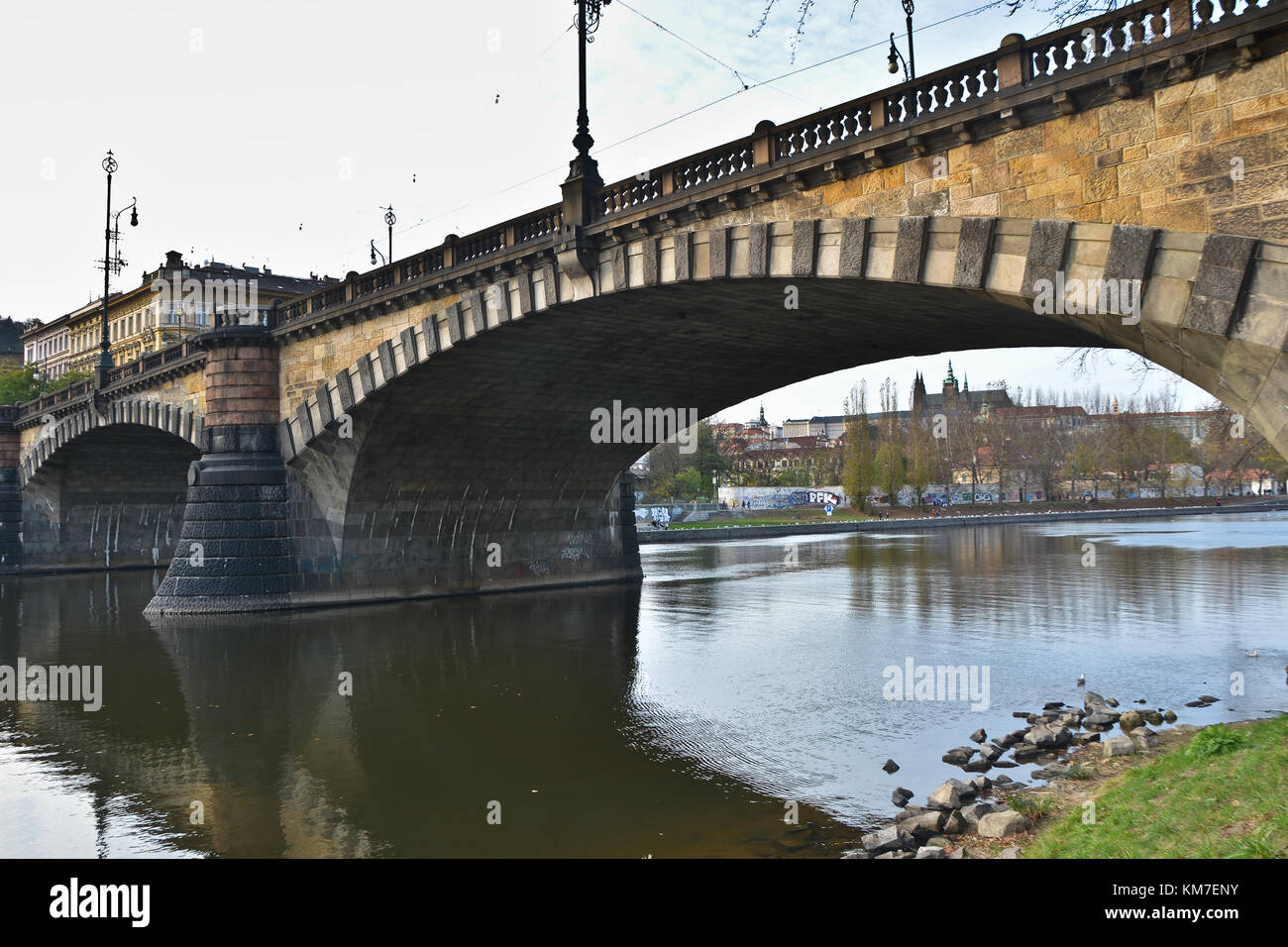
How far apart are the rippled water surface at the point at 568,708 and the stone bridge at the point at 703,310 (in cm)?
347

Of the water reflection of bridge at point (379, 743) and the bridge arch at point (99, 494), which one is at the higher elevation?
the bridge arch at point (99, 494)

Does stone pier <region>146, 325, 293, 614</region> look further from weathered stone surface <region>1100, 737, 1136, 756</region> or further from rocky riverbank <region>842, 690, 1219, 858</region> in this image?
weathered stone surface <region>1100, 737, 1136, 756</region>

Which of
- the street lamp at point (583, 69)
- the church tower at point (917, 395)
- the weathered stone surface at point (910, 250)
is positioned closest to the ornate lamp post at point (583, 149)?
the street lamp at point (583, 69)

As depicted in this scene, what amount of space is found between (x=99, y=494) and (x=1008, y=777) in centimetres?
5030

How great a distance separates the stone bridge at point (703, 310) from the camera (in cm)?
1053

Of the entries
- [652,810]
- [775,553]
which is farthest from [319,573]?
[775,553]

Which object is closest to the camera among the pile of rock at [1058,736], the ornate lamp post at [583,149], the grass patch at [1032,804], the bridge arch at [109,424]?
the grass patch at [1032,804]

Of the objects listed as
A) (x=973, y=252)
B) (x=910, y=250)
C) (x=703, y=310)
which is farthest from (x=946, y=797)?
(x=703, y=310)

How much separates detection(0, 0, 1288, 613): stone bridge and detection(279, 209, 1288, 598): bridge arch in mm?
63

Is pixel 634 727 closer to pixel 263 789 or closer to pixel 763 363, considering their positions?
pixel 263 789

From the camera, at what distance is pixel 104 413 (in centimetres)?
3941

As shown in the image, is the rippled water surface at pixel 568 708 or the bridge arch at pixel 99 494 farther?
the bridge arch at pixel 99 494

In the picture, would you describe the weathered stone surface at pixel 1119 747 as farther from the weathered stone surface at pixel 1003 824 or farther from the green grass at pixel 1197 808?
the weathered stone surface at pixel 1003 824

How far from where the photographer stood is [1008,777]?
10484 millimetres
